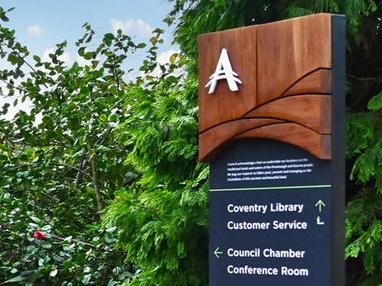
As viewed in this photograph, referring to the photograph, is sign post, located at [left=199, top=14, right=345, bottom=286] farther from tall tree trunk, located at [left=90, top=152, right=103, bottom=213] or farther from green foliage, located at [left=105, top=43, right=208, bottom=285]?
tall tree trunk, located at [left=90, top=152, right=103, bottom=213]

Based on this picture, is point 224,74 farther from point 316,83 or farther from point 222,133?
point 316,83

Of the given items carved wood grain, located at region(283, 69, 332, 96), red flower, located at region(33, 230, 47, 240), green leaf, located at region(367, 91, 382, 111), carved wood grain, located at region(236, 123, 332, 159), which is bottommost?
red flower, located at region(33, 230, 47, 240)

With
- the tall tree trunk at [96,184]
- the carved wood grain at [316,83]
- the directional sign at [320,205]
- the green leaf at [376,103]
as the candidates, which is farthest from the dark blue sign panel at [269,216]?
the tall tree trunk at [96,184]

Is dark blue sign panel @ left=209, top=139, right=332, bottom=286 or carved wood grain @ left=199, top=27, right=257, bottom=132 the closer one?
dark blue sign panel @ left=209, top=139, right=332, bottom=286

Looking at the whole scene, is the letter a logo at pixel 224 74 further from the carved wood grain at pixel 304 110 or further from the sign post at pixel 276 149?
the carved wood grain at pixel 304 110

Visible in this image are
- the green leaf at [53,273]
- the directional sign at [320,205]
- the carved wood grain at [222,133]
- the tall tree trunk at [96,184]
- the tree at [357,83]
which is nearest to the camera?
the directional sign at [320,205]

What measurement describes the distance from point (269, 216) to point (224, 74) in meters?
0.66

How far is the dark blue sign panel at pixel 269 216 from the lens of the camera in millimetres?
3029

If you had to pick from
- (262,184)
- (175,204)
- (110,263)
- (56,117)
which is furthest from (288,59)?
(56,117)

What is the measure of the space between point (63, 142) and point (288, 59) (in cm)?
355

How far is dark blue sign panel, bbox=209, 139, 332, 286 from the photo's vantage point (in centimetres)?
303

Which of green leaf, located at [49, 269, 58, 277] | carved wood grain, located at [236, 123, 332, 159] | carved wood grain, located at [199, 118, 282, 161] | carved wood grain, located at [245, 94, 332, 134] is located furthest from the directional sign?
green leaf, located at [49, 269, 58, 277]

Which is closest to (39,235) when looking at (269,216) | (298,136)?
(269,216)

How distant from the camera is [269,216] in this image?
10.4 feet
